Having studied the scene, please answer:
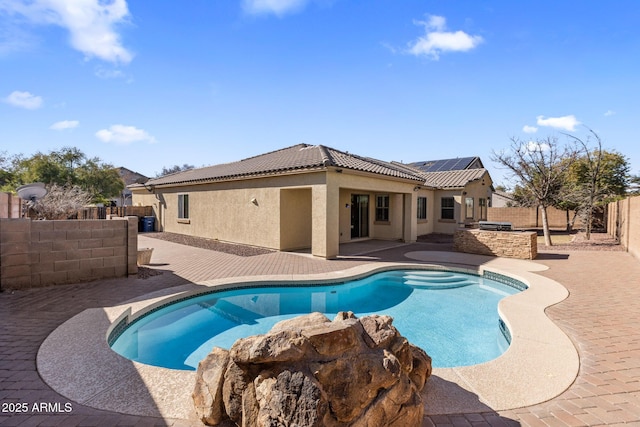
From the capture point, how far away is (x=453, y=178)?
2373 cm

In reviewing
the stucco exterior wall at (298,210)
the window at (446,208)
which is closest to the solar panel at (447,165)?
the window at (446,208)

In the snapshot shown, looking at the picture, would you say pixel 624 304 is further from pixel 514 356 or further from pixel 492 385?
pixel 492 385

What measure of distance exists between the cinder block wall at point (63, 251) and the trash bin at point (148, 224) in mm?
17411

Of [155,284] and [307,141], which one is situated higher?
[307,141]

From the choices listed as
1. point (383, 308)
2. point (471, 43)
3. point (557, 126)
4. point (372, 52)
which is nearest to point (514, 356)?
point (383, 308)

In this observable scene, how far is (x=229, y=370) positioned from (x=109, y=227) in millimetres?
7794

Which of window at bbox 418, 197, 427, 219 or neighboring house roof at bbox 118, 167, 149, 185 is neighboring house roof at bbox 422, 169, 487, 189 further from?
neighboring house roof at bbox 118, 167, 149, 185

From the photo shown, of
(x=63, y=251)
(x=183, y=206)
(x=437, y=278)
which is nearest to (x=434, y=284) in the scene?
(x=437, y=278)

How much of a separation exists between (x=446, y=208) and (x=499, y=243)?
30.9 feet

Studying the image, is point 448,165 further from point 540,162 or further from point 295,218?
point 295,218

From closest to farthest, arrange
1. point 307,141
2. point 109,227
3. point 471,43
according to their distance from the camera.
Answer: point 109,227, point 471,43, point 307,141

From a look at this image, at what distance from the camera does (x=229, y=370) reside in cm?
299

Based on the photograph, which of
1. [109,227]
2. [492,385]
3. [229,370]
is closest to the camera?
[229,370]

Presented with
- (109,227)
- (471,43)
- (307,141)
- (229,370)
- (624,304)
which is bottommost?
(624,304)
